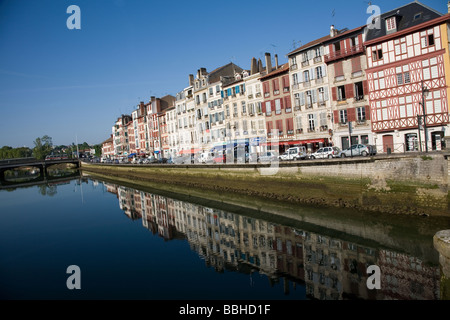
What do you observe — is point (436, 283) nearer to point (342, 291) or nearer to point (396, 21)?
point (342, 291)

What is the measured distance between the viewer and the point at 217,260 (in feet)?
52.3

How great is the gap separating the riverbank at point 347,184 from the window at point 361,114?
10277 mm

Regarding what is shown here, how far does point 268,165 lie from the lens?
28.3m

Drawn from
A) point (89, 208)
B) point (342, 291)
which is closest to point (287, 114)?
point (89, 208)

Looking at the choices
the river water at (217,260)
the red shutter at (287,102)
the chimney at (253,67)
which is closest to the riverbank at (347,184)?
the river water at (217,260)

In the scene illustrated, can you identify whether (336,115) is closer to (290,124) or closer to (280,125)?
(290,124)

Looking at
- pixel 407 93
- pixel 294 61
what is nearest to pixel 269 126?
pixel 294 61

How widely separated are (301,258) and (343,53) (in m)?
24.4

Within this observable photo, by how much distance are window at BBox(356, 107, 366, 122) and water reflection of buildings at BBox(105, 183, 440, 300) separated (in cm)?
1690

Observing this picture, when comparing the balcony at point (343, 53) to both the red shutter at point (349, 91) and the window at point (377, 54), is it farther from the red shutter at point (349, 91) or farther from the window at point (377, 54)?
the red shutter at point (349, 91)

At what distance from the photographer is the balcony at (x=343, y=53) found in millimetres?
30259

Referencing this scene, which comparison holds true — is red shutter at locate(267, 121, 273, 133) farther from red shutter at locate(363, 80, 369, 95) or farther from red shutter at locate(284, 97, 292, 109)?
red shutter at locate(363, 80, 369, 95)

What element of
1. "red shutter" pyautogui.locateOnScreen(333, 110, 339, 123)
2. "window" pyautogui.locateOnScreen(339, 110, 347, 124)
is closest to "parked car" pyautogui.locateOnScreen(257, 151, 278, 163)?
"red shutter" pyautogui.locateOnScreen(333, 110, 339, 123)

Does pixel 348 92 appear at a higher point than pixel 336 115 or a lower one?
higher
